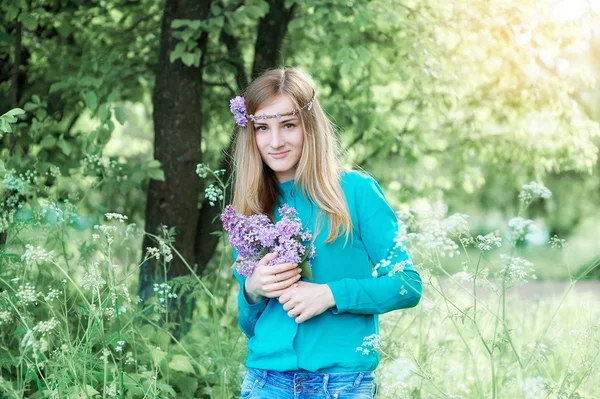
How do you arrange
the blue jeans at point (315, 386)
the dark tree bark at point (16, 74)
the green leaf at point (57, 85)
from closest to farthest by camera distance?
the blue jeans at point (315, 386)
the green leaf at point (57, 85)
the dark tree bark at point (16, 74)

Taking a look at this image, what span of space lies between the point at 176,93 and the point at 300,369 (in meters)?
2.90

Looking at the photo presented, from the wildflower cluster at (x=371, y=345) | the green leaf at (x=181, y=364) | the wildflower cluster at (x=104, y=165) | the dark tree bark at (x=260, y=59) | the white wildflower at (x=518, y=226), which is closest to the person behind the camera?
the white wildflower at (x=518, y=226)

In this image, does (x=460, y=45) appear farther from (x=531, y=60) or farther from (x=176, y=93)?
(x=176, y=93)

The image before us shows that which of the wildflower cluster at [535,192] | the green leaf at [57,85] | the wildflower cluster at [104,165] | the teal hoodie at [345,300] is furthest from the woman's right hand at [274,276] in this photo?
the green leaf at [57,85]

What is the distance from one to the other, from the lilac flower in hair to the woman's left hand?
2.23 ft

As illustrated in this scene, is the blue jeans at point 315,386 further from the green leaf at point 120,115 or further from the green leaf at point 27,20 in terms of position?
the green leaf at point 27,20

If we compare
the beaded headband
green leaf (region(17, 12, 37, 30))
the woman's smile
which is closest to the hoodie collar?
the woman's smile

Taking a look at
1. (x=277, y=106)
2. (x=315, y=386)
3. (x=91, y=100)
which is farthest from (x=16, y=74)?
(x=315, y=386)

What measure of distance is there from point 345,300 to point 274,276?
0.25 meters

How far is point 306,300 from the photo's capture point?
2.56m

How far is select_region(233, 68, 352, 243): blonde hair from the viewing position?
9.09 feet

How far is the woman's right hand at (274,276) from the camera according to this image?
255 cm

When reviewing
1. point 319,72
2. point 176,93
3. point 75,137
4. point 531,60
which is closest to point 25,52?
point 75,137

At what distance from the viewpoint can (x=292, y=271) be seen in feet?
8.46
